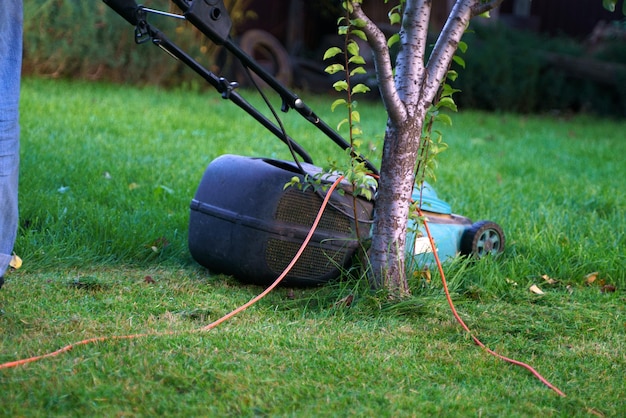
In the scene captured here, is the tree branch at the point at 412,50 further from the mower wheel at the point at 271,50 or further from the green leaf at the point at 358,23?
the mower wheel at the point at 271,50

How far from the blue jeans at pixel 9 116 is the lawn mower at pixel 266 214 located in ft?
1.58

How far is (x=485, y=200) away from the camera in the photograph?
514 cm

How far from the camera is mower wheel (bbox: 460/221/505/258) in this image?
12.6 ft

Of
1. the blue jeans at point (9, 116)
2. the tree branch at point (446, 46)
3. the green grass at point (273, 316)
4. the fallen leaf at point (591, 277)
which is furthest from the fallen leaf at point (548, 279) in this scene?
the blue jeans at point (9, 116)

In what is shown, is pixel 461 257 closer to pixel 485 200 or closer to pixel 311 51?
pixel 485 200

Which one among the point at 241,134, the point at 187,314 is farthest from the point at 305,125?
the point at 187,314

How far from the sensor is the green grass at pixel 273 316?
236 centimetres

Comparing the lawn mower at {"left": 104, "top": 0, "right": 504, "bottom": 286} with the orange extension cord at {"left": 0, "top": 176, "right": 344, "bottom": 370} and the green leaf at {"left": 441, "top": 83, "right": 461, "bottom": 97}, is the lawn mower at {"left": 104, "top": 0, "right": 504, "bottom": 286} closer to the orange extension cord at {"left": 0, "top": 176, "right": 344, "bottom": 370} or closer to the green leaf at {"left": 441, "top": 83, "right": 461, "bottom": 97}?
the orange extension cord at {"left": 0, "top": 176, "right": 344, "bottom": 370}

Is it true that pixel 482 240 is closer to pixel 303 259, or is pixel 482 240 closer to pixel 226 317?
pixel 303 259

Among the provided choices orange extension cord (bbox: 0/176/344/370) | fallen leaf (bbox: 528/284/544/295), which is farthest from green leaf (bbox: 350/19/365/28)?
fallen leaf (bbox: 528/284/544/295)

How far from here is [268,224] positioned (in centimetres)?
328

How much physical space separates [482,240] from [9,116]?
7.15ft

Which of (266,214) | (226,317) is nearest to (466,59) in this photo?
(266,214)

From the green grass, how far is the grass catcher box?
0.37 ft
